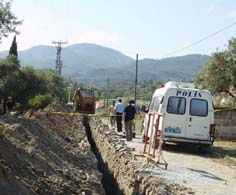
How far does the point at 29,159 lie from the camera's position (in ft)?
31.7

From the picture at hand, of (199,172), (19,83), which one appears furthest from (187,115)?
(19,83)

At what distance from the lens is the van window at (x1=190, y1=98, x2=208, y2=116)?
54.5 ft

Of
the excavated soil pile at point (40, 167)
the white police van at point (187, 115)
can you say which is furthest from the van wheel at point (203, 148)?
the excavated soil pile at point (40, 167)

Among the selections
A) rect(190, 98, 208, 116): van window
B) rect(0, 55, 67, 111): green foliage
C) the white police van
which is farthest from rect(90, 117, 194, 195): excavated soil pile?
rect(0, 55, 67, 111): green foliage

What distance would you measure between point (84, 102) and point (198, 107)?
2196cm

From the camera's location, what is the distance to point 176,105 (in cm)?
1666

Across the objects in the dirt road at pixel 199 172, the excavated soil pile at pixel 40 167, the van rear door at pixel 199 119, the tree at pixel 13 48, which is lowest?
the dirt road at pixel 199 172

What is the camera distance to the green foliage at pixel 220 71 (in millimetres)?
27844

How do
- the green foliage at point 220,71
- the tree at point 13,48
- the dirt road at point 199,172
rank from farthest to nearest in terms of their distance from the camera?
the tree at point 13,48
the green foliage at point 220,71
the dirt road at point 199,172

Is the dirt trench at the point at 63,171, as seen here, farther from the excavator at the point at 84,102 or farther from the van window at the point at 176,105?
the excavator at the point at 84,102

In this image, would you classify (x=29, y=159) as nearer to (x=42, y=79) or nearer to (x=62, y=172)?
(x=62, y=172)

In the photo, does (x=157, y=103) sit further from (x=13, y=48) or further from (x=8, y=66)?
(x=13, y=48)

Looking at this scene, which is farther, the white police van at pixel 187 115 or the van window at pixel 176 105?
the van window at pixel 176 105

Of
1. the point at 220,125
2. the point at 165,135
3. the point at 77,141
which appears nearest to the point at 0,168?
the point at 165,135
